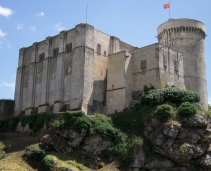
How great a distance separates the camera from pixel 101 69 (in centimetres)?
5059

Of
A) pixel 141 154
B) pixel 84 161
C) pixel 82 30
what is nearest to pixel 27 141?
pixel 84 161

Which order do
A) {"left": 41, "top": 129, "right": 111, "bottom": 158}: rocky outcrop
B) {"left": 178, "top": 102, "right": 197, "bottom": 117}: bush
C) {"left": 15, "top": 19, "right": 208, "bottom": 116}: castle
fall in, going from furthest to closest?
{"left": 15, "top": 19, "right": 208, "bottom": 116}: castle
{"left": 178, "top": 102, "right": 197, "bottom": 117}: bush
{"left": 41, "top": 129, "right": 111, "bottom": 158}: rocky outcrop

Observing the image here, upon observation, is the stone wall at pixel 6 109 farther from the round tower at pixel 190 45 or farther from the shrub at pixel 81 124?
the round tower at pixel 190 45

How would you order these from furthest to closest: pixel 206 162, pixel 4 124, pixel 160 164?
pixel 4 124
pixel 160 164
pixel 206 162

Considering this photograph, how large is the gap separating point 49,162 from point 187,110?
15226 mm

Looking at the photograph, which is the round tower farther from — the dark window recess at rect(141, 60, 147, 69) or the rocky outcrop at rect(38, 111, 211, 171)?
the rocky outcrop at rect(38, 111, 211, 171)

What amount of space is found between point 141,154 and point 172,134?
378 cm

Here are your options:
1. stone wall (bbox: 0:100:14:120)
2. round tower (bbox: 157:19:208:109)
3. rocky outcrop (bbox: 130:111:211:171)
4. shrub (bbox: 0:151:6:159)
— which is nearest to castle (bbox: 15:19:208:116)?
round tower (bbox: 157:19:208:109)

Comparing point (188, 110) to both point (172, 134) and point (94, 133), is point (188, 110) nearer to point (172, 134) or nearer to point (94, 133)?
point (172, 134)

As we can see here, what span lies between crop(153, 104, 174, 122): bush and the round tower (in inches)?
514

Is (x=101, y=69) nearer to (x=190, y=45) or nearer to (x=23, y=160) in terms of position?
(x=190, y=45)

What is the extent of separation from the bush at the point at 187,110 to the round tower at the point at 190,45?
12.6 meters

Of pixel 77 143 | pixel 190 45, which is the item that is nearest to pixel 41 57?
pixel 77 143

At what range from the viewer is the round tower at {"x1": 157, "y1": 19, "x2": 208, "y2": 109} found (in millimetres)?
54000
